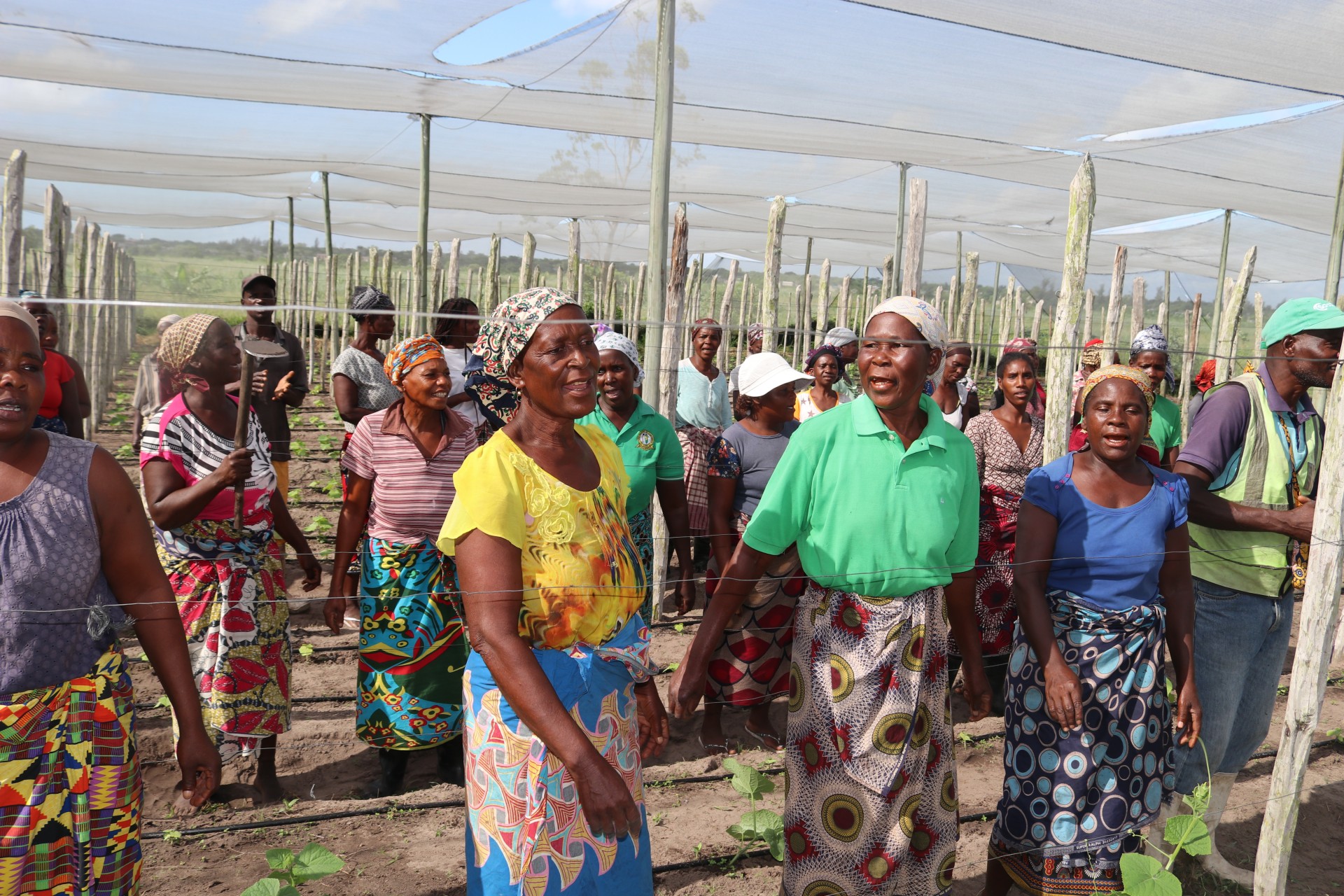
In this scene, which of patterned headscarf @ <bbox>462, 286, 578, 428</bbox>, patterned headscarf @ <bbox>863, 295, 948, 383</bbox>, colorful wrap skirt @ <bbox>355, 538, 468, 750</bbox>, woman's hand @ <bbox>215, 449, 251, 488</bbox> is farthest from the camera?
colorful wrap skirt @ <bbox>355, 538, 468, 750</bbox>

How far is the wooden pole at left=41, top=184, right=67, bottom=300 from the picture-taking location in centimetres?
744

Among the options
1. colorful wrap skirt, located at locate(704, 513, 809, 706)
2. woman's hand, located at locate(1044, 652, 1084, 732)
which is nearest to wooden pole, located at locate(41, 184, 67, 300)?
colorful wrap skirt, located at locate(704, 513, 809, 706)

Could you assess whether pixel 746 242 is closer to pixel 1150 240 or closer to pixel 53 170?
pixel 1150 240

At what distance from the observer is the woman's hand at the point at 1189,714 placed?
2773mm

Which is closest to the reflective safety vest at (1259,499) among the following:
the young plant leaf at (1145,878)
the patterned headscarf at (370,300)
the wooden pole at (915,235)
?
the young plant leaf at (1145,878)

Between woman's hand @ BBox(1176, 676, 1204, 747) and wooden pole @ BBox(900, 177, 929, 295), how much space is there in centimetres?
410

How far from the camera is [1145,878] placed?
2.49 metres

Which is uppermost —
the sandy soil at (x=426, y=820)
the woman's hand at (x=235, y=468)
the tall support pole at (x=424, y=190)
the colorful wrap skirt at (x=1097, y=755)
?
the tall support pole at (x=424, y=190)

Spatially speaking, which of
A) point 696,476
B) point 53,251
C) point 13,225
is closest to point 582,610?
point 696,476

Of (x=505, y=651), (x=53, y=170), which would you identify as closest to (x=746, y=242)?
(x=53, y=170)

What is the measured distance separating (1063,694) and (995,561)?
72.6 inches

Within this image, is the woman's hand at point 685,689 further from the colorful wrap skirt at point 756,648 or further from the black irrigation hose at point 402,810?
the colorful wrap skirt at point 756,648

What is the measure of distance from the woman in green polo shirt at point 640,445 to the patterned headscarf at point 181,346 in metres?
1.38

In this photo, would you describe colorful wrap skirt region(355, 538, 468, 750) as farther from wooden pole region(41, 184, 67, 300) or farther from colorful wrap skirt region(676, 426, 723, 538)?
wooden pole region(41, 184, 67, 300)
